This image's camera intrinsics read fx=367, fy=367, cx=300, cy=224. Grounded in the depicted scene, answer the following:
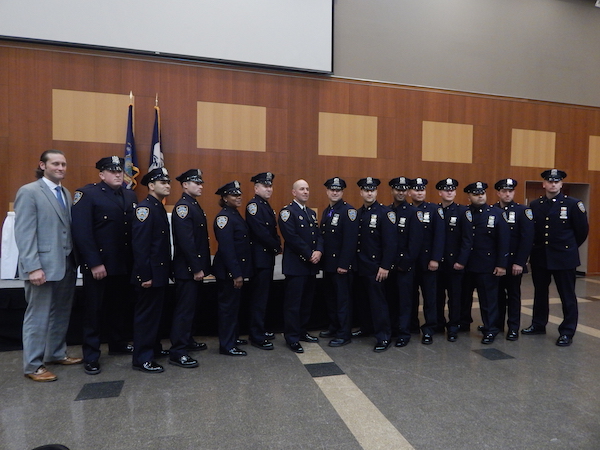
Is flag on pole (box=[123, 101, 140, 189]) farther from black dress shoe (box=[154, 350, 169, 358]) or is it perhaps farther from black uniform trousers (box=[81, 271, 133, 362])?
black dress shoe (box=[154, 350, 169, 358])

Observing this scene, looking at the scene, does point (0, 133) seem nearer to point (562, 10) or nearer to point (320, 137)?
point (320, 137)

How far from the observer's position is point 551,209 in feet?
12.0

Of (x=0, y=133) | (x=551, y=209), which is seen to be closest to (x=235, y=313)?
(x=551, y=209)

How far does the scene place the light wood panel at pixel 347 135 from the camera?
6.13 meters

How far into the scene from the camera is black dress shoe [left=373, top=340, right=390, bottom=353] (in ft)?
10.9

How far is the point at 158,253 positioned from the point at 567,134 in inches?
321

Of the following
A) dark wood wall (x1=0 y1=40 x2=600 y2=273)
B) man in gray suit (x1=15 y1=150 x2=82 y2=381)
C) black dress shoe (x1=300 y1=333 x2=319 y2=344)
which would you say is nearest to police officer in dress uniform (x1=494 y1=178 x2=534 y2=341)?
black dress shoe (x1=300 y1=333 x2=319 y2=344)

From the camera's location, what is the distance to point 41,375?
2.66 meters

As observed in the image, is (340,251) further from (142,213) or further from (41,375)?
(41,375)

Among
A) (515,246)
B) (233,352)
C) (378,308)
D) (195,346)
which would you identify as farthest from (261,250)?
(515,246)

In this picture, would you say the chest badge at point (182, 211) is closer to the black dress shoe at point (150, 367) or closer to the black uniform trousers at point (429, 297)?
the black dress shoe at point (150, 367)

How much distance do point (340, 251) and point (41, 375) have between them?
252cm

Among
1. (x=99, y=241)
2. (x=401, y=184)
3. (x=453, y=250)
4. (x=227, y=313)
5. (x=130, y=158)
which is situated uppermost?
(x=130, y=158)

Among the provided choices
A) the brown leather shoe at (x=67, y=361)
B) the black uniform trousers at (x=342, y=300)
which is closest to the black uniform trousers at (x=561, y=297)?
the black uniform trousers at (x=342, y=300)
